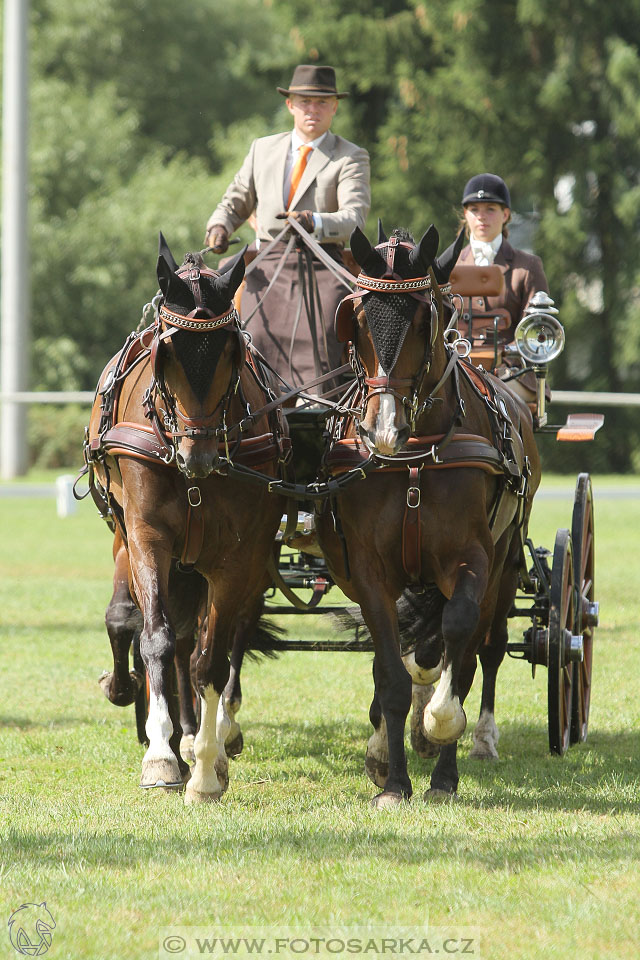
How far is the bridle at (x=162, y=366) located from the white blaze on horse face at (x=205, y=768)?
1179mm

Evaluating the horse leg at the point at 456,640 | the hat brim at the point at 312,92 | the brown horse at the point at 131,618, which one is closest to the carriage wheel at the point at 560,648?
the horse leg at the point at 456,640

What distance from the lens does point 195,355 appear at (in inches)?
184

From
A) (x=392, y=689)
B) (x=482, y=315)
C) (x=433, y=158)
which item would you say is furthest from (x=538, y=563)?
(x=433, y=158)

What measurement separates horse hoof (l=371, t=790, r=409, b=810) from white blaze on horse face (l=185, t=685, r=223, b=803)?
0.68 m

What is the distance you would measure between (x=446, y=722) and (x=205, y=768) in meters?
1.02

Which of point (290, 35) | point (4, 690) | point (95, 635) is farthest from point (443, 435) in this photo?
point (290, 35)

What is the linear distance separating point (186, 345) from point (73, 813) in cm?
178

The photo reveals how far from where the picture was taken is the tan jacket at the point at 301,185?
20.8 feet

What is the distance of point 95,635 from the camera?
32.4 ft

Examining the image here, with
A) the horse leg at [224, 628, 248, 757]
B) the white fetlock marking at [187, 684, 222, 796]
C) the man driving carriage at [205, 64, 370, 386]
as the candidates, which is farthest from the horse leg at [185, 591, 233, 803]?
the man driving carriage at [205, 64, 370, 386]

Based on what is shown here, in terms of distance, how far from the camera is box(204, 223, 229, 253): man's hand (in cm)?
623

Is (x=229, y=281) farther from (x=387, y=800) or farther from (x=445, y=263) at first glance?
(x=387, y=800)

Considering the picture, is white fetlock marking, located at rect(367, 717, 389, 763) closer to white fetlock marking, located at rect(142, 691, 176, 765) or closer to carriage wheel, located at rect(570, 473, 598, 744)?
white fetlock marking, located at rect(142, 691, 176, 765)

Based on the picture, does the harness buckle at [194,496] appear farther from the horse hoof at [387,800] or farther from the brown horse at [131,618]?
the horse hoof at [387,800]
